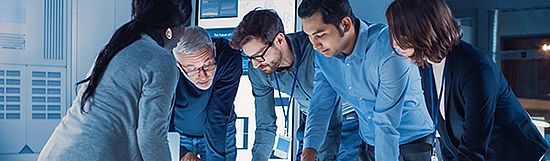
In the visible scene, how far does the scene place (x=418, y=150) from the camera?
240 centimetres

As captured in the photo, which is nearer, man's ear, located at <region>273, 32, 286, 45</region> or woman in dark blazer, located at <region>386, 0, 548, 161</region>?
woman in dark blazer, located at <region>386, 0, 548, 161</region>

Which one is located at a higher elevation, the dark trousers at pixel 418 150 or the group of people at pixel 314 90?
the group of people at pixel 314 90

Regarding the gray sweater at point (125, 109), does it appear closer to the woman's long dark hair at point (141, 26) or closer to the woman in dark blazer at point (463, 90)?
the woman's long dark hair at point (141, 26)

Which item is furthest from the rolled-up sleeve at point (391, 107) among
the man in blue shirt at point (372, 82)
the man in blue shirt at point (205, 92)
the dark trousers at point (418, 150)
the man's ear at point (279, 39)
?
the man in blue shirt at point (205, 92)

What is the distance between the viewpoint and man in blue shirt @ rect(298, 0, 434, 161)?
229cm

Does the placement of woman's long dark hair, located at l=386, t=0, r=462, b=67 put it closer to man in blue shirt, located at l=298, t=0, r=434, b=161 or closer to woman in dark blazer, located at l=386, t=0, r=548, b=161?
woman in dark blazer, located at l=386, t=0, r=548, b=161

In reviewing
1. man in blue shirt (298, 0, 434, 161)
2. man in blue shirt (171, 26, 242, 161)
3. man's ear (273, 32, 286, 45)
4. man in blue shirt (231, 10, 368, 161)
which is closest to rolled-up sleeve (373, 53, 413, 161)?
man in blue shirt (298, 0, 434, 161)

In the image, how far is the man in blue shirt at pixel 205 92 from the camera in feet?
10.4

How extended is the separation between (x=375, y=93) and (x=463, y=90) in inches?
21.5

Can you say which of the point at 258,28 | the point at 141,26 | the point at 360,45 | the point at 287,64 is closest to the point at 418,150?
the point at 360,45

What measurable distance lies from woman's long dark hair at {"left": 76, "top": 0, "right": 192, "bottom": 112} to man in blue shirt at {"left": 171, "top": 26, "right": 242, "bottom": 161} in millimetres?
975

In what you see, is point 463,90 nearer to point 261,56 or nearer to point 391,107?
point 391,107

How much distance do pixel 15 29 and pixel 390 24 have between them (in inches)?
54.7

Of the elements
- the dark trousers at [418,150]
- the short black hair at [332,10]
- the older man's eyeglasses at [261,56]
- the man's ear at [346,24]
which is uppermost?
the short black hair at [332,10]
